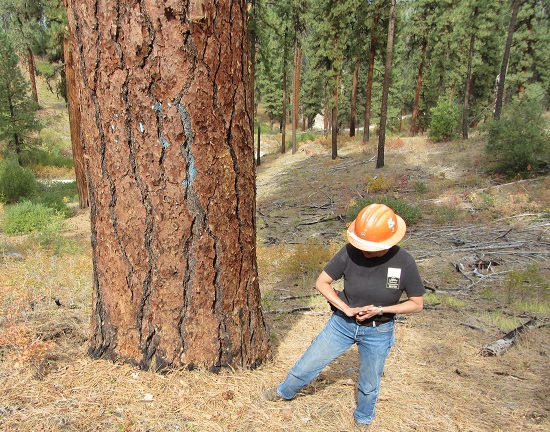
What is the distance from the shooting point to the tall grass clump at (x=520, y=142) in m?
13.9

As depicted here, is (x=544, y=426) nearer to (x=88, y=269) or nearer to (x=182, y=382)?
(x=182, y=382)

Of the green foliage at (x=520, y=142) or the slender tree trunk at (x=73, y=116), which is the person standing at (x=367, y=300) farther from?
the green foliage at (x=520, y=142)

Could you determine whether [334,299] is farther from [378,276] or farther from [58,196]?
[58,196]

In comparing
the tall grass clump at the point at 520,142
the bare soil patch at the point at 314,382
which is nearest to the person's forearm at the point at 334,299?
the bare soil patch at the point at 314,382

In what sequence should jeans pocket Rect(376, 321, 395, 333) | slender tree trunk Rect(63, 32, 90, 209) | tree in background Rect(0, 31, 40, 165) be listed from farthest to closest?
tree in background Rect(0, 31, 40, 165)
slender tree trunk Rect(63, 32, 90, 209)
jeans pocket Rect(376, 321, 395, 333)

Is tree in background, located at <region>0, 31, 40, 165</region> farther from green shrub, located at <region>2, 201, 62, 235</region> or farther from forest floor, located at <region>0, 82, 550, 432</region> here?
forest floor, located at <region>0, 82, 550, 432</region>


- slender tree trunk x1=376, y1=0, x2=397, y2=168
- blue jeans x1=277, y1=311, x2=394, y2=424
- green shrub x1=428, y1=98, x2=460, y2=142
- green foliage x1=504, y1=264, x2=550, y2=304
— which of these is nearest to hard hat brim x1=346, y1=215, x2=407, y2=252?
blue jeans x1=277, y1=311, x2=394, y2=424

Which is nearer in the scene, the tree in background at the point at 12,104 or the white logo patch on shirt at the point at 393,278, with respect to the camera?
the white logo patch on shirt at the point at 393,278

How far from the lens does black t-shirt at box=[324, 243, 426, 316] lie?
94.7 inches

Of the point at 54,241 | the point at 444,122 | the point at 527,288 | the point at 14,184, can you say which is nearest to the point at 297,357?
the point at 527,288

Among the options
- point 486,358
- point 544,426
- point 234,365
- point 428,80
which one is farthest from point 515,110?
point 428,80

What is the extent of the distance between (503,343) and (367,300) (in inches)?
91.7

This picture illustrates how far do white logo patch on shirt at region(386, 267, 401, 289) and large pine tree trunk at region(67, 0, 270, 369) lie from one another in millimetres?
993

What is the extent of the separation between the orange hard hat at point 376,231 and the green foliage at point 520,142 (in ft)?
46.8
